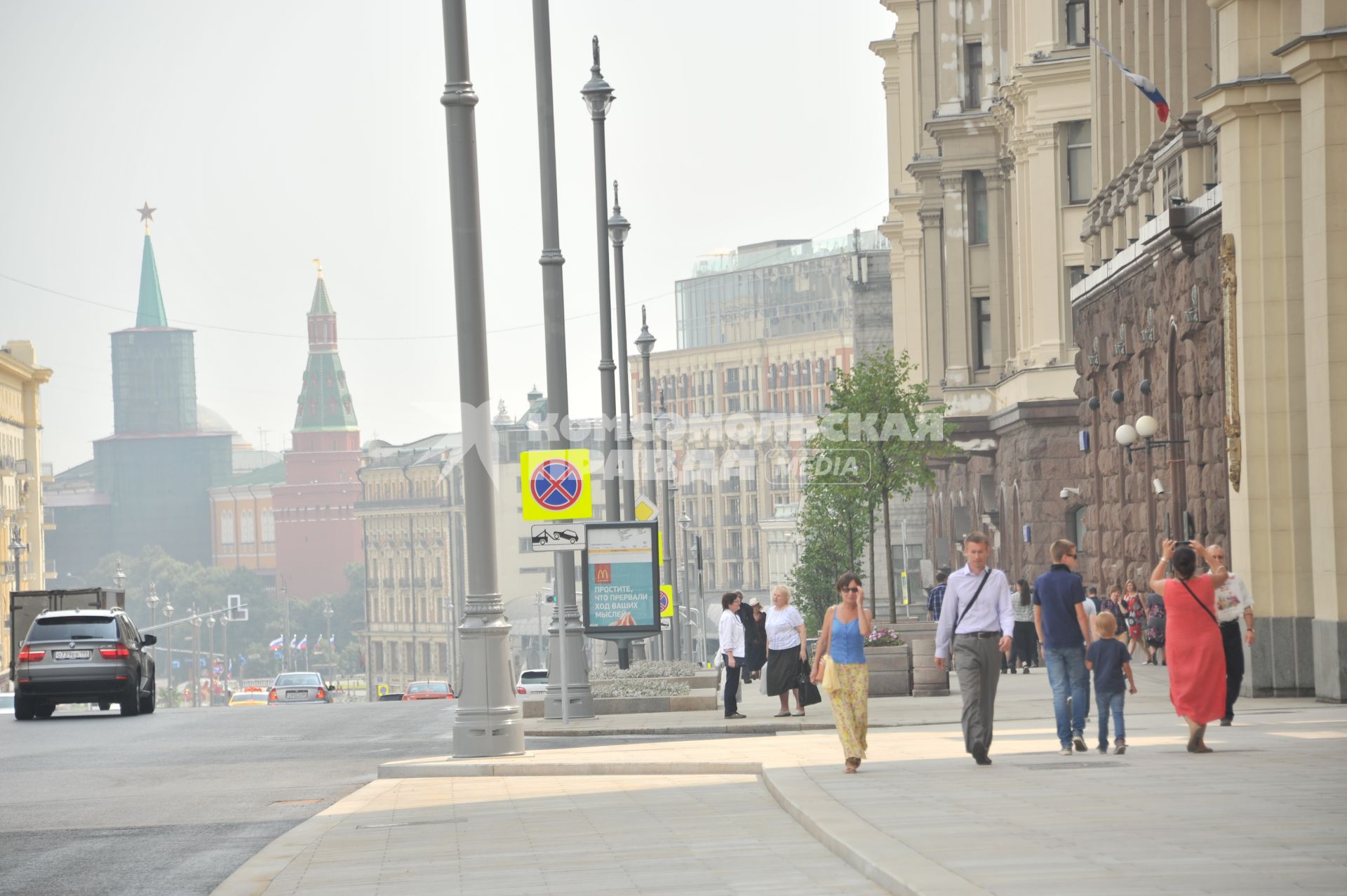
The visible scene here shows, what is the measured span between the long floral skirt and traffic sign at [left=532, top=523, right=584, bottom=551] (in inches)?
260

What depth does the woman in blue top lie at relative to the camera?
54.1 ft

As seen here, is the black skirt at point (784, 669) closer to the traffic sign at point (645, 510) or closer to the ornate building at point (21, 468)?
the traffic sign at point (645, 510)

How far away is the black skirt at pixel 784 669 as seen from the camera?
2595 cm

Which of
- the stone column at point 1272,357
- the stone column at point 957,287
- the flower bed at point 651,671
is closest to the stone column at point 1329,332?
the stone column at point 1272,357

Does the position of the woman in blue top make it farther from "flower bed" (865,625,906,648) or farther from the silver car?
the silver car

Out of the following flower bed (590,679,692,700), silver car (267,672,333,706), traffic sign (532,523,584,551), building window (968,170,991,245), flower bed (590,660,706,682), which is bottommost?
silver car (267,672,333,706)

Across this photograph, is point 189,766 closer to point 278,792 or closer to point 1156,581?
point 278,792

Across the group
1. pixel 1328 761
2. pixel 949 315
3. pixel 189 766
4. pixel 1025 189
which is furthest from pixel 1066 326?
pixel 1328 761

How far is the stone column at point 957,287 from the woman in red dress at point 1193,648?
40.4 meters

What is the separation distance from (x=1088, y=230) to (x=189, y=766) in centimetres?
2074

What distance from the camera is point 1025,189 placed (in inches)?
1976

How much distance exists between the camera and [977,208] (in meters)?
57.6

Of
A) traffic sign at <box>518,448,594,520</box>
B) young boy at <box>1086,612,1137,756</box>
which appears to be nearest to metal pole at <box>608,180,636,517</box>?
traffic sign at <box>518,448,594,520</box>

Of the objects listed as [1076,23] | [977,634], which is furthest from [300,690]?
[977,634]
